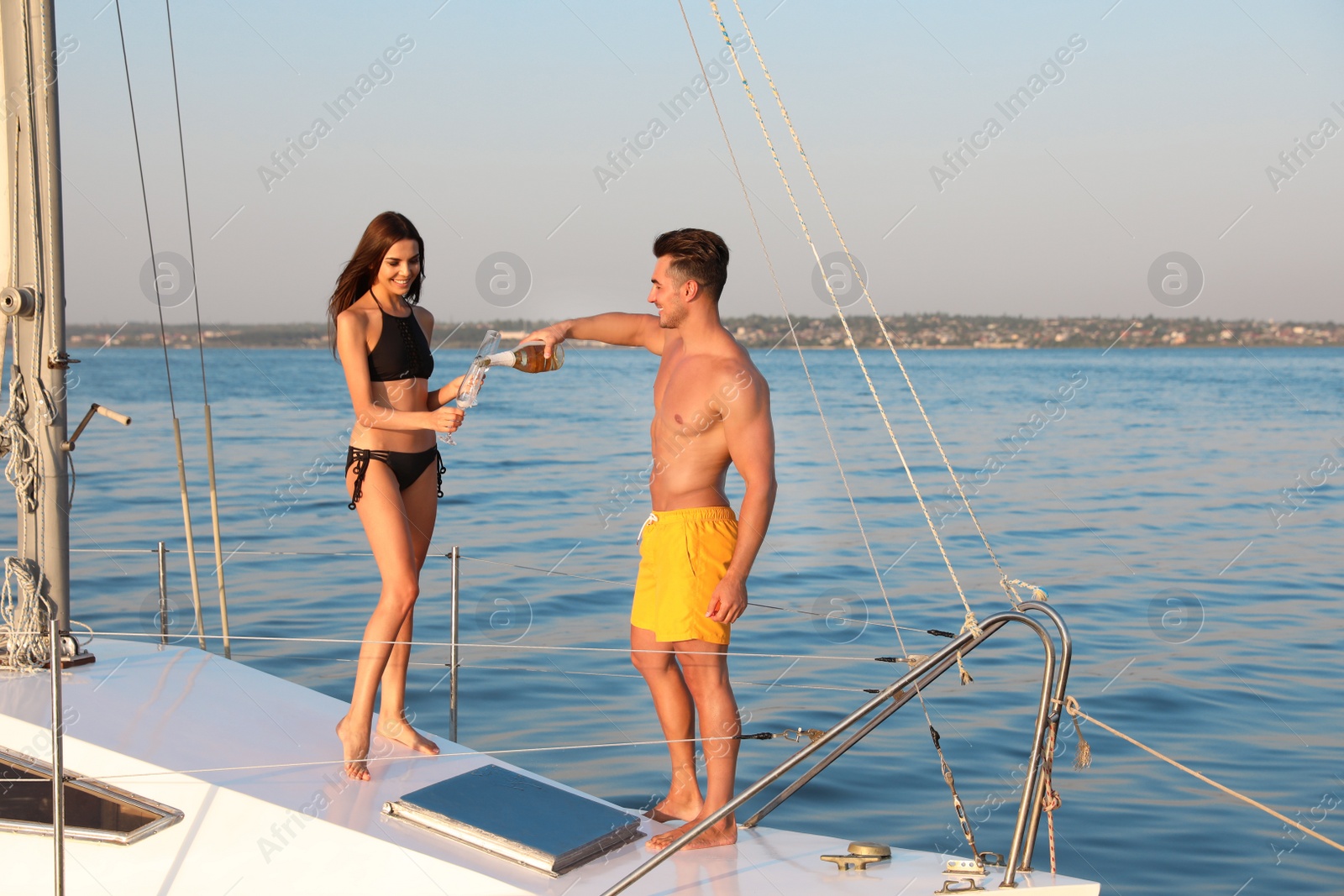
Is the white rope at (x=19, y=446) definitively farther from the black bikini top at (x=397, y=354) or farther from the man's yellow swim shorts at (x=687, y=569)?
the man's yellow swim shorts at (x=687, y=569)

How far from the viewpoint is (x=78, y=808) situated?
3354 mm

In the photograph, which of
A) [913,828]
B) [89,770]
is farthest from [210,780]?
[913,828]

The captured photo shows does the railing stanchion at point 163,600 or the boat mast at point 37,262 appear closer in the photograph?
the boat mast at point 37,262

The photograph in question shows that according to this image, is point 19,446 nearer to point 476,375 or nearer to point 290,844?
point 476,375

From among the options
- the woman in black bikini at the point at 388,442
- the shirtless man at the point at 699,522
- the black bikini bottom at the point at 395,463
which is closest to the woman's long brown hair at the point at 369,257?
the woman in black bikini at the point at 388,442

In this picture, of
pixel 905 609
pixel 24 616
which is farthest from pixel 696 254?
pixel 905 609

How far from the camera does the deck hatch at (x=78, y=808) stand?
3264 millimetres

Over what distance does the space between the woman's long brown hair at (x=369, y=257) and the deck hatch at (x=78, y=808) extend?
1498 mm

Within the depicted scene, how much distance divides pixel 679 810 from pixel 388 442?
152 centimetres

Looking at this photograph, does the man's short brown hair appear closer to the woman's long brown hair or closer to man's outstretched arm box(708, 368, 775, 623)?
man's outstretched arm box(708, 368, 775, 623)

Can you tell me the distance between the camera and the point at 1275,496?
1823cm

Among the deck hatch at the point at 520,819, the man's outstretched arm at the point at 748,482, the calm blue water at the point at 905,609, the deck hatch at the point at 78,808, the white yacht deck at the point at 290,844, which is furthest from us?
the calm blue water at the point at 905,609

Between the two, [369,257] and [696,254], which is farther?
[369,257]

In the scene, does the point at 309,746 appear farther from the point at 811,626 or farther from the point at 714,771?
the point at 811,626
